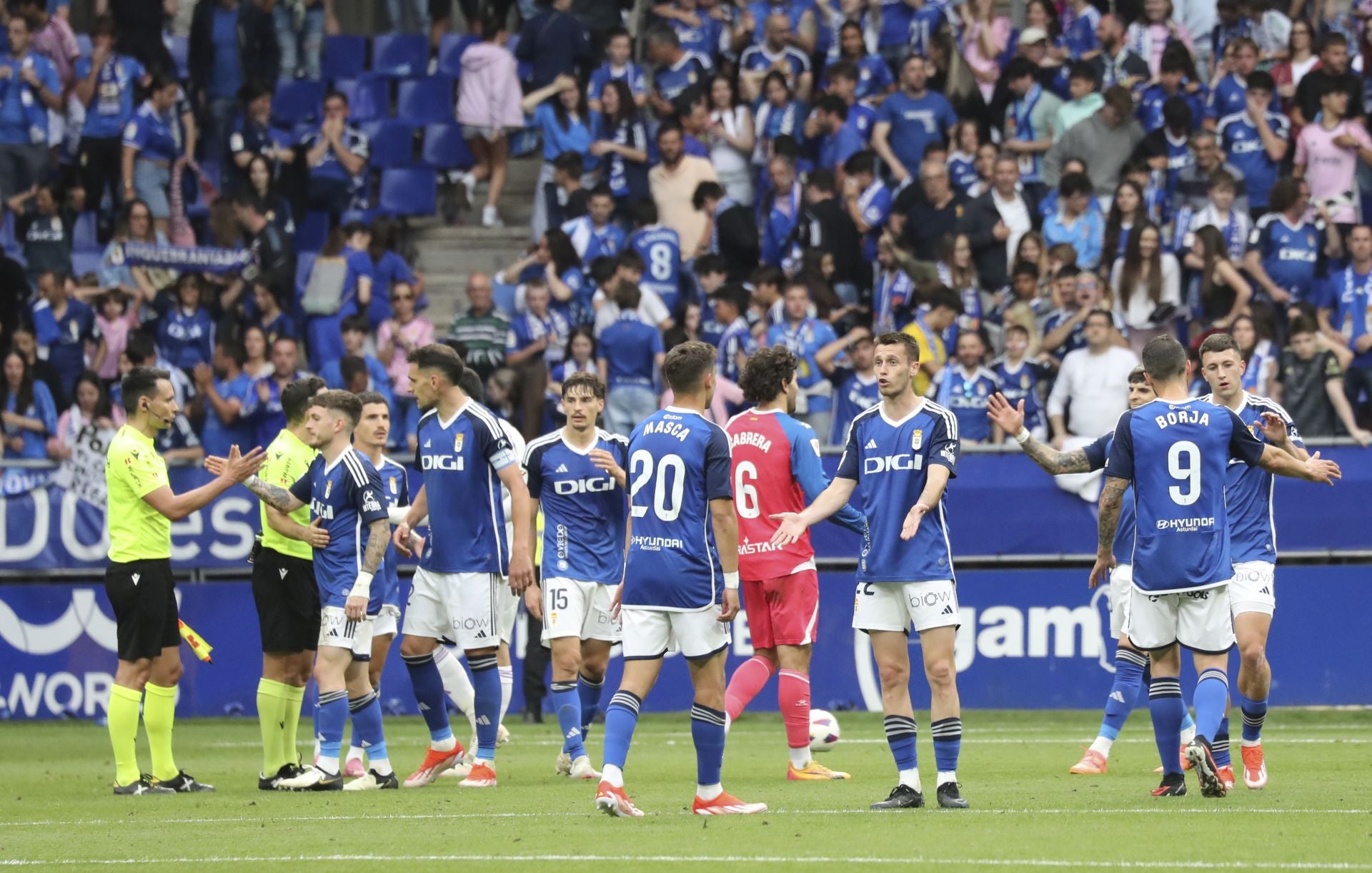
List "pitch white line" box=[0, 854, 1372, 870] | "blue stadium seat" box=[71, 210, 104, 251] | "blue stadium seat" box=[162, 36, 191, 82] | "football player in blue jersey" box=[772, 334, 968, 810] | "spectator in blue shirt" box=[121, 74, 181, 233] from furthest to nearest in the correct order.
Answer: "blue stadium seat" box=[162, 36, 191, 82]
"blue stadium seat" box=[71, 210, 104, 251]
"spectator in blue shirt" box=[121, 74, 181, 233]
"football player in blue jersey" box=[772, 334, 968, 810]
"pitch white line" box=[0, 854, 1372, 870]

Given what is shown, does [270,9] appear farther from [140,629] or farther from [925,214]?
[140,629]

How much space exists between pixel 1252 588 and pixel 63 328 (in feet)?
46.8

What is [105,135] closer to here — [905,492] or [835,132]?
[835,132]

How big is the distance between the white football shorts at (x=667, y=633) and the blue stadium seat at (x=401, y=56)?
1646cm

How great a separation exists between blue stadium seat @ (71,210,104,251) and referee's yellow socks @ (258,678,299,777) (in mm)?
→ 12499

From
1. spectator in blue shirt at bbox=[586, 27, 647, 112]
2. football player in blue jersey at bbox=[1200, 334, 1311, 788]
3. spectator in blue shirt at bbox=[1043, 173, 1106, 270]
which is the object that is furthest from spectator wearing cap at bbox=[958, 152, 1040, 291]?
football player in blue jersey at bbox=[1200, 334, 1311, 788]

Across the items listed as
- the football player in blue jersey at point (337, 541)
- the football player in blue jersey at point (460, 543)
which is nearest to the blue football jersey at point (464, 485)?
the football player in blue jersey at point (460, 543)

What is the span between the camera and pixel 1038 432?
18.3m

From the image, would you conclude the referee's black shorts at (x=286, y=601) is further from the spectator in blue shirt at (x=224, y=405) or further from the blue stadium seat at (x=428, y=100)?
the blue stadium seat at (x=428, y=100)

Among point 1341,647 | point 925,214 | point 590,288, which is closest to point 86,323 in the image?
point 590,288

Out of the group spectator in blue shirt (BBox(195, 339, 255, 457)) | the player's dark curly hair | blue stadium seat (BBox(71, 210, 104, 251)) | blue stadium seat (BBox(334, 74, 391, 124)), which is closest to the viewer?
Answer: the player's dark curly hair

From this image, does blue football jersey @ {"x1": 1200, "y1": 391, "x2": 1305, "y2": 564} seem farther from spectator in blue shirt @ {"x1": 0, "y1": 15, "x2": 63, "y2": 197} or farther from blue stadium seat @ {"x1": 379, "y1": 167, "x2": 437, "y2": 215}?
spectator in blue shirt @ {"x1": 0, "y1": 15, "x2": 63, "y2": 197}

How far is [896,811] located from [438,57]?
56.7ft

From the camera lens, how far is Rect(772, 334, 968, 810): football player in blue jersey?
33.2ft
